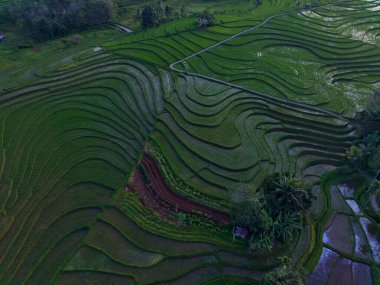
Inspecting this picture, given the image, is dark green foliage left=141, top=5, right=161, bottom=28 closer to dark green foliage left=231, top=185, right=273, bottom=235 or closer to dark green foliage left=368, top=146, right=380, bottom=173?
dark green foliage left=231, top=185, right=273, bottom=235

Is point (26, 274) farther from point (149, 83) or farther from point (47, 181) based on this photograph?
point (149, 83)

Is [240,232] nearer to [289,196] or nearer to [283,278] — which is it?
[289,196]

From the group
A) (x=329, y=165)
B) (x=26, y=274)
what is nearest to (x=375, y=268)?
(x=329, y=165)

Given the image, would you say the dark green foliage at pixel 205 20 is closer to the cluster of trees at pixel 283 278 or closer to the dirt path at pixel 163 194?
the dirt path at pixel 163 194

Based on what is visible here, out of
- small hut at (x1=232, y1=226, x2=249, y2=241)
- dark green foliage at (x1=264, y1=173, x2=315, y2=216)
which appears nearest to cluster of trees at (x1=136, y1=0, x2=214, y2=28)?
dark green foliage at (x1=264, y1=173, x2=315, y2=216)

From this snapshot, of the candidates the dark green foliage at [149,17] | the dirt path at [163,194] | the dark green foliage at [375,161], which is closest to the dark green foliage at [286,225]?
the dirt path at [163,194]
